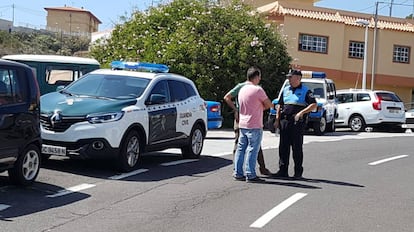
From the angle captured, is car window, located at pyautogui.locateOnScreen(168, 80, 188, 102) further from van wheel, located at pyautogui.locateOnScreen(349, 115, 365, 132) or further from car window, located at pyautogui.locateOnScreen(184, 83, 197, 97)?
van wheel, located at pyautogui.locateOnScreen(349, 115, 365, 132)

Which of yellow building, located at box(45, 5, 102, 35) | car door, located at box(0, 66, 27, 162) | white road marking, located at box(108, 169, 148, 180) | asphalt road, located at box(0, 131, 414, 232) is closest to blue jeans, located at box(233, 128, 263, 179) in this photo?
asphalt road, located at box(0, 131, 414, 232)

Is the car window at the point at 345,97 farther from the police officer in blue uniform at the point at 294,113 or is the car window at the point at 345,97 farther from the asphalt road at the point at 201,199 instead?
the police officer in blue uniform at the point at 294,113

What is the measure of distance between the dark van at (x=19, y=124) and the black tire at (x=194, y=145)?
4.26m

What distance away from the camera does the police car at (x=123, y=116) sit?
10.1m

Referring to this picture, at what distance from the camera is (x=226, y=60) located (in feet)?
78.0

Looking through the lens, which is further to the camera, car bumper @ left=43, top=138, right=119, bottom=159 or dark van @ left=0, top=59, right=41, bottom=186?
car bumper @ left=43, top=138, right=119, bottom=159

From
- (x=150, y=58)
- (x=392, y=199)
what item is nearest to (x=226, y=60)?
(x=150, y=58)

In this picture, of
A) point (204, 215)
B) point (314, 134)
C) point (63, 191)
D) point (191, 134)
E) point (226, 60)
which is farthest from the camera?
point (226, 60)

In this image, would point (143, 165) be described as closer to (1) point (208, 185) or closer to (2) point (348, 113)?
(1) point (208, 185)

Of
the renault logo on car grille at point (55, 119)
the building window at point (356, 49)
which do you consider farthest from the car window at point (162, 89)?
the building window at point (356, 49)

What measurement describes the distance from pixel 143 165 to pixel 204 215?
4176mm

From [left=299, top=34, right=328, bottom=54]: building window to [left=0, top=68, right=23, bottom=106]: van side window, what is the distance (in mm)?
30118

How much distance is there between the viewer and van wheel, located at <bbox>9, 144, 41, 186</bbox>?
873cm

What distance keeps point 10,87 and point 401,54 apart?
35.8 meters
